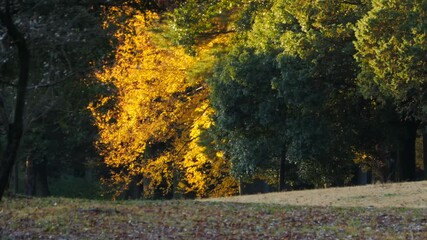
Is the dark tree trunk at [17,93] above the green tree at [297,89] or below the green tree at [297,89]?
below

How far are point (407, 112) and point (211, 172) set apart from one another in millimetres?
10964

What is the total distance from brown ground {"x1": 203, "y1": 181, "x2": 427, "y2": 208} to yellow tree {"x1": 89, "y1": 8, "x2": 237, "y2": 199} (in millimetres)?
9252

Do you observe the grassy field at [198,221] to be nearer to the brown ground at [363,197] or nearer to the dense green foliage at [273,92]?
the brown ground at [363,197]

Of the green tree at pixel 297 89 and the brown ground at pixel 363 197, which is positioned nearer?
the brown ground at pixel 363 197

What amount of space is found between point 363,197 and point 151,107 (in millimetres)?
13554

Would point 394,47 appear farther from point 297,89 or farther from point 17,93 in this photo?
point 17,93

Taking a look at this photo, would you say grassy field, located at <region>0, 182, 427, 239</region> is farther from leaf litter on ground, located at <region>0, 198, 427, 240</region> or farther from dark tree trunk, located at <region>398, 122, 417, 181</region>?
dark tree trunk, located at <region>398, 122, 417, 181</region>

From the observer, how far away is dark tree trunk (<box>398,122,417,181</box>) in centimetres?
3612

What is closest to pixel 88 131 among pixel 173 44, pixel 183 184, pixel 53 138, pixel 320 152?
pixel 53 138

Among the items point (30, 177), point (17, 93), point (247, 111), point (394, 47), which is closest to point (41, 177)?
point (30, 177)

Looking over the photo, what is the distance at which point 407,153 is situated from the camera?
37.2 meters

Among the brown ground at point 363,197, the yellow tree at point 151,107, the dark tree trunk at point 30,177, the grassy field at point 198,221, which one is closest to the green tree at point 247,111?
the yellow tree at point 151,107

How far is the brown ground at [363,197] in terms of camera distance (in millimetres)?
23484

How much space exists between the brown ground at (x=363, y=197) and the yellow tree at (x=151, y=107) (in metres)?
9.25
